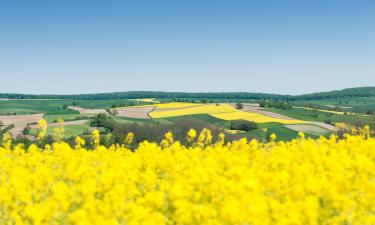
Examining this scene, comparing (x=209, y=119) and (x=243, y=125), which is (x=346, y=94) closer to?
(x=209, y=119)

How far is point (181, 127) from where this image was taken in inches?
2753

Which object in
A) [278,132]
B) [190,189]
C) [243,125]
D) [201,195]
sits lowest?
[278,132]

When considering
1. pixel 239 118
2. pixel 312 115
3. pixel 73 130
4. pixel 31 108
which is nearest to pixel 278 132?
pixel 239 118

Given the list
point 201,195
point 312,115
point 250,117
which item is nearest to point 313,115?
point 312,115

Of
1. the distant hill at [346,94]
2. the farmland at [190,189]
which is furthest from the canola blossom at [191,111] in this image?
the distant hill at [346,94]

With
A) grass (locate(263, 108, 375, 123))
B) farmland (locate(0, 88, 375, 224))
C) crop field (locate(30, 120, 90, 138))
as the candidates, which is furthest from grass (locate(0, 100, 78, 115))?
farmland (locate(0, 88, 375, 224))

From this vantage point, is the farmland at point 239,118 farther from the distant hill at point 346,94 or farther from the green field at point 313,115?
the distant hill at point 346,94

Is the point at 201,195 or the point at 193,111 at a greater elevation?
the point at 201,195

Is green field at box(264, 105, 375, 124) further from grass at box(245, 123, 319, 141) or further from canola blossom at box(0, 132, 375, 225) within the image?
canola blossom at box(0, 132, 375, 225)

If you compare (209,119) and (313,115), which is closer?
(209,119)

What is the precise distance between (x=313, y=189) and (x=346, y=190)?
863mm

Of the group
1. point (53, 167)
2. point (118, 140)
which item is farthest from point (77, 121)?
point (53, 167)

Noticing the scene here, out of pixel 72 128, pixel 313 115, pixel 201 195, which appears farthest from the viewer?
pixel 313 115

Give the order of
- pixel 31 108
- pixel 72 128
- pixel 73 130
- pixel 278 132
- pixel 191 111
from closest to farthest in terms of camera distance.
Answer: pixel 278 132
pixel 73 130
pixel 72 128
pixel 191 111
pixel 31 108
